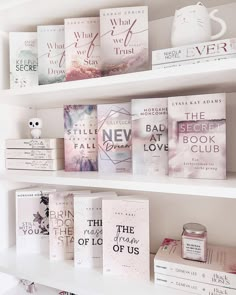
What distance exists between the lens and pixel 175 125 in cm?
80

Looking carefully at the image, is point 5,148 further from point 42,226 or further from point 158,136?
point 158,136

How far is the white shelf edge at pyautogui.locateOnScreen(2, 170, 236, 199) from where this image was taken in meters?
0.66

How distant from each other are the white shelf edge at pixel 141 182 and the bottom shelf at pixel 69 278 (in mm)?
324

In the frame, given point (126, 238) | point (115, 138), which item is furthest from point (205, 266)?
point (115, 138)

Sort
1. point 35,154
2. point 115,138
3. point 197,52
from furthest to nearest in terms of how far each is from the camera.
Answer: point 35,154 < point 115,138 < point 197,52

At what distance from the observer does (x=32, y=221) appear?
107 centimetres

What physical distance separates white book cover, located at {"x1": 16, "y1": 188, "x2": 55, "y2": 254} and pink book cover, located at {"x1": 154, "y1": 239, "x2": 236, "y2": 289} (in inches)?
20.2

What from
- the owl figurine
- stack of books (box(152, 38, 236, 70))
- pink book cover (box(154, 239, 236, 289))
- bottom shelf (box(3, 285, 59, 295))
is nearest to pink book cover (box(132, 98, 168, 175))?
stack of books (box(152, 38, 236, 70))

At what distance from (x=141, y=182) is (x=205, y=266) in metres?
0.32

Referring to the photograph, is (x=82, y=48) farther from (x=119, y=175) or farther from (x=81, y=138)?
(x=119, y=175)

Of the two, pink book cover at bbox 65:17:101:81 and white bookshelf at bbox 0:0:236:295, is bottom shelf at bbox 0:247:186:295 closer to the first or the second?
white bookshelf at bbox 0:0:236:295

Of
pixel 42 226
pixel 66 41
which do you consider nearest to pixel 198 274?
pixel 42 226

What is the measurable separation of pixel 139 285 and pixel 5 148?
0.76 m

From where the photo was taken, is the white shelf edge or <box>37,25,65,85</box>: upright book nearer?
the white shelf edge
